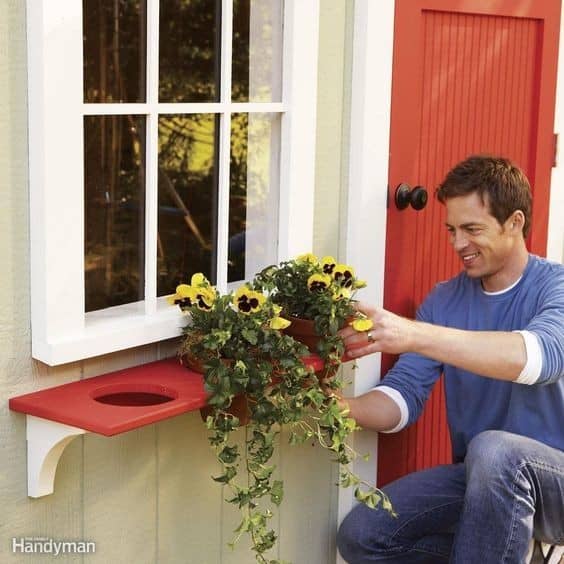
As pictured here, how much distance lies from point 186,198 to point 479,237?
39.4 inches

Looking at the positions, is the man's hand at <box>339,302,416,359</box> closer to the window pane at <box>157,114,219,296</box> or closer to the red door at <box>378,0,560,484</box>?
the window pane at <box>157,114,219,296</box>

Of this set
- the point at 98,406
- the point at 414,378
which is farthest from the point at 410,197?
the point at 98,406

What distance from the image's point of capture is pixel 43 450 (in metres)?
2.01

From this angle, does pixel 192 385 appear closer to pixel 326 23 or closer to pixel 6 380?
pixel 6 380

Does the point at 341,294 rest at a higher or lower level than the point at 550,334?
higher

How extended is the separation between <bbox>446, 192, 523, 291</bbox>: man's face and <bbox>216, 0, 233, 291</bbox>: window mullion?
24.0 inches

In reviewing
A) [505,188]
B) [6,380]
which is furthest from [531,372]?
[6,380]

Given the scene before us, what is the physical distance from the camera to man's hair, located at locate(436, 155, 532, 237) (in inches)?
105

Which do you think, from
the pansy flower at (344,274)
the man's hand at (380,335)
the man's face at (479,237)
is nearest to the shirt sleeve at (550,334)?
the man's face at (479,237)

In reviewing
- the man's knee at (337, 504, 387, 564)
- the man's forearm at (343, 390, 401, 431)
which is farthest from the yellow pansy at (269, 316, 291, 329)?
the man's knee at (337, 504, 387, 564)

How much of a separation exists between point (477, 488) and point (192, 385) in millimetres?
754

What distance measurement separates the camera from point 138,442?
7.43ft

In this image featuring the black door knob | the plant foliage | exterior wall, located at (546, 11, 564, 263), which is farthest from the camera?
exterior wall, located at (546, 11, 564, 263)

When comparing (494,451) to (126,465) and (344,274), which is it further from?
(126,465)
